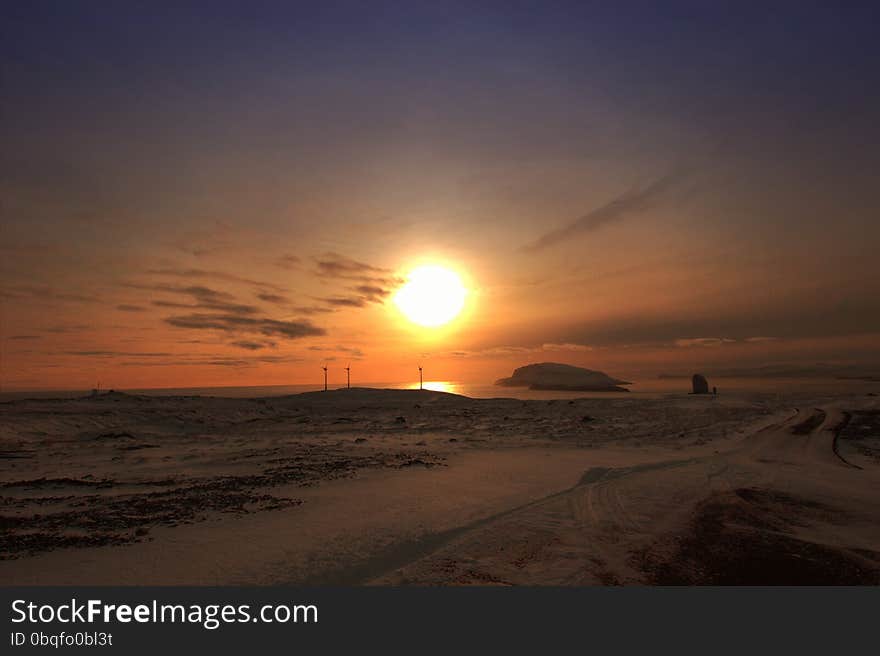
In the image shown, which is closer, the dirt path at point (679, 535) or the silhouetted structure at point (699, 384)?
the dirt path at point (679, 535)

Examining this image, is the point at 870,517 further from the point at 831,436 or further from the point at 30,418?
the point at 30,418

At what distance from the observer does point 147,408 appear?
35.3m

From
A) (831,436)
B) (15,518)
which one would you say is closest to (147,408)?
(15,518)

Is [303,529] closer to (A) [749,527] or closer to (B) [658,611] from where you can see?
(B) [658,611]

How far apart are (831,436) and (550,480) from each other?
19247mm

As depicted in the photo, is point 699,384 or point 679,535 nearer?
point 679,535

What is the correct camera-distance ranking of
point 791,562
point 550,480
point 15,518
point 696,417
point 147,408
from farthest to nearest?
1. point 147,408
2. point 696,417
3. point 550,480
4. point 15,518
5. point 791,562

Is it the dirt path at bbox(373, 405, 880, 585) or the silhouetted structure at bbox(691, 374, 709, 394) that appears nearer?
the dirt path at bbox(373, 405, 880, 585)

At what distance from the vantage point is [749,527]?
9.08 m

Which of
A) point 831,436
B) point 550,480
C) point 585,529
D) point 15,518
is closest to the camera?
point 585,529

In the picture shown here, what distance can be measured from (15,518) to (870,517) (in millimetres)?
17842

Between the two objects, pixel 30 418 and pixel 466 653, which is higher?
pixel 30 418

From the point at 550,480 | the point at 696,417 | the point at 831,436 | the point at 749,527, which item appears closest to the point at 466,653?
the point at 749,527

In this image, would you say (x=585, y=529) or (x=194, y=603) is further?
(x=585, y=529)
